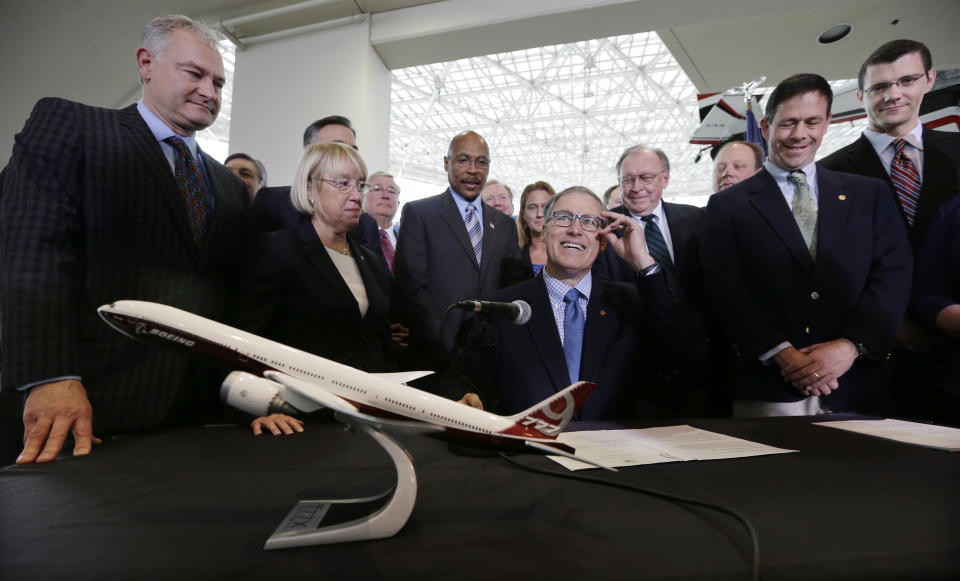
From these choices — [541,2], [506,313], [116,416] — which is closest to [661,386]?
[506,313]

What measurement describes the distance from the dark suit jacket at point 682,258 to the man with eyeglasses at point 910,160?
115 centimetres

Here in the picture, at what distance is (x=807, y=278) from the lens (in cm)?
279

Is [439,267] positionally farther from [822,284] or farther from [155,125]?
[822,284]

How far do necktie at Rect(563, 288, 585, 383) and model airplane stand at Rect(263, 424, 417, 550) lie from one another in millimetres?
1549

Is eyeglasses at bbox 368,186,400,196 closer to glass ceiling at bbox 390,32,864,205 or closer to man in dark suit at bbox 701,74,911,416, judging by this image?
man in dark suit at bbox 701,74,911,416

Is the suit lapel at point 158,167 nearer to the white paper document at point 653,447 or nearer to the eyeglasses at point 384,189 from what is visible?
the white paper document at point 653,447

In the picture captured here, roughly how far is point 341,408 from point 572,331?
5.90 ft

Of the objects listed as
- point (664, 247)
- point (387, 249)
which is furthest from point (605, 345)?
point (387, 249)

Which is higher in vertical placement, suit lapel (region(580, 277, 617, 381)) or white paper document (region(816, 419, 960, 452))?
suit lapel (region(580, 277, 617, 381))

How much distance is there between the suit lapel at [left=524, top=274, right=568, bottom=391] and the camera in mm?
2547

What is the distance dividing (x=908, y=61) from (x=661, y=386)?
261 cm

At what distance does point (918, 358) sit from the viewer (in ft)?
9.93

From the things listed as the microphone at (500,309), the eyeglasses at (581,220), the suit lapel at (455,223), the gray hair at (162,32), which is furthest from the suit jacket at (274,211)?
the microphone at (500,309)

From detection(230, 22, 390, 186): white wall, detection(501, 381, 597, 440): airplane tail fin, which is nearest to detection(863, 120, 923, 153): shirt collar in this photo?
detection(501, 381, 597, 440): airplane tail fin
